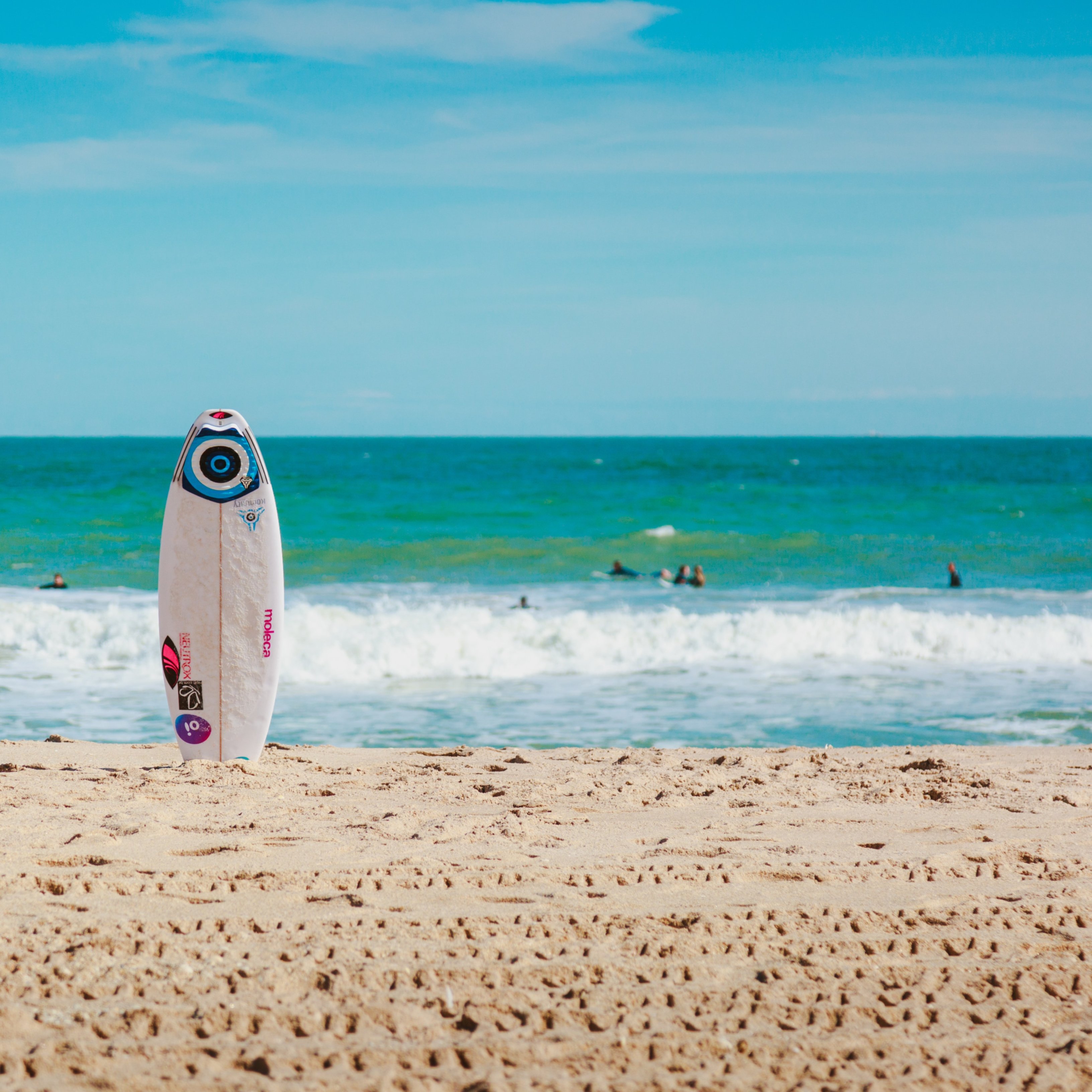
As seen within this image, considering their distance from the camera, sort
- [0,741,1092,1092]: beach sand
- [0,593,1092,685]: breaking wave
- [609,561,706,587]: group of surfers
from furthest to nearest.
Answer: [609,561,706,587]: group of surfers < [0,593,1092,685]: breaking wave < [0,741,1092,1092]: beach sand

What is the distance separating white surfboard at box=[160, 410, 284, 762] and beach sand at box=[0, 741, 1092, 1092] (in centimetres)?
39

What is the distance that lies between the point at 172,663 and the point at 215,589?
0.47 metres

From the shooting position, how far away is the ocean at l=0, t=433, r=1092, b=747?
8250mm

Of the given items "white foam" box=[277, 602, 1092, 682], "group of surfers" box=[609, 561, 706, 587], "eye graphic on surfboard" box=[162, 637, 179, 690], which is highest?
"eye graphic on surfboard" box=[162, 637, 179, 690]

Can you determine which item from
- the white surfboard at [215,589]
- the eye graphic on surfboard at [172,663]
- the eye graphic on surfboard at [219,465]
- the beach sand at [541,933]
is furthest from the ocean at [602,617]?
the beach sand at [541,933]

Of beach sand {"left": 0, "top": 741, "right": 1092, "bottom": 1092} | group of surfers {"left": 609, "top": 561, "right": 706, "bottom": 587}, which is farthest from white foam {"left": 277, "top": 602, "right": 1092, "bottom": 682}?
group of surfers {"left": 609, "top": 561, "right": 706, "bottom": 587}

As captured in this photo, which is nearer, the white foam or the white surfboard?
the white surfboard

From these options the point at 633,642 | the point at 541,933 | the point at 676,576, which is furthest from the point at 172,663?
the point at 676,576

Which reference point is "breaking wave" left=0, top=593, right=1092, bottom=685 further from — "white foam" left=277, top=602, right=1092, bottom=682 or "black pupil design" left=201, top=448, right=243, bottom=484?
"black pupil design" left=201, top=448, right=243, bottom=484

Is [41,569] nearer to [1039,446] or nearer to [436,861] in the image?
[436,861]

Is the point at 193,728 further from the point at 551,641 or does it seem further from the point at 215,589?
the point at 551,641

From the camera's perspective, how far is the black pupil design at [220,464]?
19.5 feet

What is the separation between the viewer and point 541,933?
3.50m

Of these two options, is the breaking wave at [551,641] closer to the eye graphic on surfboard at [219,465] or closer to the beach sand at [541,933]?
the eye graphic on surfboard at [219,465]
